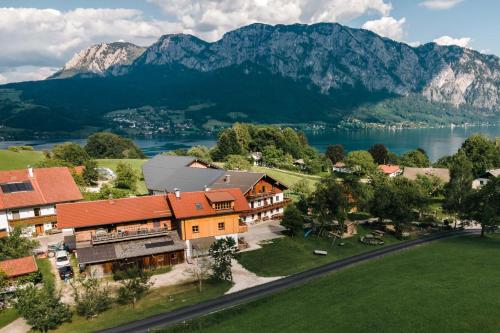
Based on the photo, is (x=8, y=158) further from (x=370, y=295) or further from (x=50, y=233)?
(x=370, y=295)

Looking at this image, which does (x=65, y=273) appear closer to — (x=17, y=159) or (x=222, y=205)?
(x=222, y=205)

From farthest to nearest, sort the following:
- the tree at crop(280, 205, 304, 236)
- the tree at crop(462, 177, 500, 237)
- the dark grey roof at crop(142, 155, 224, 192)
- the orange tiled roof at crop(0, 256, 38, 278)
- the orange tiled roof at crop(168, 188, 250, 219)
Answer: the dark grey roof at crop(142, 155, 224, 192) < the tree at crop(462, 177, 500, 237) < the tree at crop(280, 205, 304, 236) < the orange tiled roof at crop(168, 188, 250, 219) < the orange tiled roof at crop(0, 256, 38, 278)

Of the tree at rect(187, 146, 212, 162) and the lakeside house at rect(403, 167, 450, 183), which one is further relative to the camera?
the tree at rect(187, 146, 212, 162)

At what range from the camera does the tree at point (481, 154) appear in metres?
117

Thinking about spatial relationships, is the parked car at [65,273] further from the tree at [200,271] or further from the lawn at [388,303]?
the lawn at [388,303]

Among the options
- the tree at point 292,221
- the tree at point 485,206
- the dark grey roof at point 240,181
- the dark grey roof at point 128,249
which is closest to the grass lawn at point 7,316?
the dark grey roof at point 128,249

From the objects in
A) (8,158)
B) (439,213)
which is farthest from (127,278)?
(8,158)

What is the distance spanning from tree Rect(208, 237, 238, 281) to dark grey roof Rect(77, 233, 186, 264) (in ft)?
21.0

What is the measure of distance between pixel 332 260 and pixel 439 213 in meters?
40.4

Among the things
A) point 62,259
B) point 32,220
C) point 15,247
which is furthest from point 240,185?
point 15,247

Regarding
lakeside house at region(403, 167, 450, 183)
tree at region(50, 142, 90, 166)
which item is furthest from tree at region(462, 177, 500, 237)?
tree at region(50, 142, 90, 166)

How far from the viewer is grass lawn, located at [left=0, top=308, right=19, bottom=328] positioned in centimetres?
3519

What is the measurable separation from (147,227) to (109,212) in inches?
215

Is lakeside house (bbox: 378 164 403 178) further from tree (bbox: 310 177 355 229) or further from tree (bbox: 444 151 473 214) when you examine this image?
tree (bbox: 310 177 355 229)
